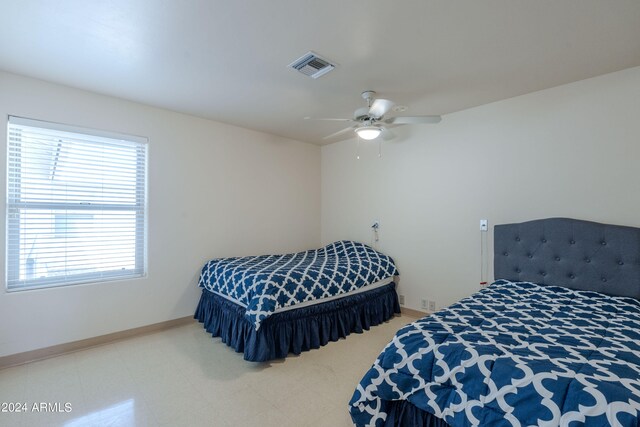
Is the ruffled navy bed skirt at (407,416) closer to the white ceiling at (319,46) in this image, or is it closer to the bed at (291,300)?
the bed at (291,300)

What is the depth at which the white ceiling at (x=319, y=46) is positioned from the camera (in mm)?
1733

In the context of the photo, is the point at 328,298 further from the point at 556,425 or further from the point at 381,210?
the point at 556,425

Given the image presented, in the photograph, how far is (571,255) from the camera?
2.56m

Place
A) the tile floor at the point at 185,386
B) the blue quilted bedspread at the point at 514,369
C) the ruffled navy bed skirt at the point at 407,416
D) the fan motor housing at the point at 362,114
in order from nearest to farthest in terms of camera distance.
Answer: the blue quilted bedspread at the point at 514,369 < the ruffled navy bed skirt at the point at 407,416 < the tile floor at the point at 185,386 < the fan motor housing at the point at 362,114

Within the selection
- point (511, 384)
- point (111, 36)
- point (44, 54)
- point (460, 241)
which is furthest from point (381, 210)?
point (44, 54)

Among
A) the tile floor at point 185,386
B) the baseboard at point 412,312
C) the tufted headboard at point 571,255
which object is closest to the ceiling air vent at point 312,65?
the tufted headboard at point 571,255

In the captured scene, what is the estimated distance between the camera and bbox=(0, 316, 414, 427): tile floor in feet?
6.20

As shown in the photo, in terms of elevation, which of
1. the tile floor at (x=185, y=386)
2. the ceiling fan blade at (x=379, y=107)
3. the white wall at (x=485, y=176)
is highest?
the ceiling fan blade at (x=379, y=107)

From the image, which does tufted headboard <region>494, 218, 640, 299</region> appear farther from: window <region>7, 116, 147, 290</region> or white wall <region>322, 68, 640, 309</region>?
window <region>7, 116, 147, 290</region>

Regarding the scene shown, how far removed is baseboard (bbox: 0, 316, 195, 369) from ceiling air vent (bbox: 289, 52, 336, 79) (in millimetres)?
2996

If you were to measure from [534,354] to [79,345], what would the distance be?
11.9ft

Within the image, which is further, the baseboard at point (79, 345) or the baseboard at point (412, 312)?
the baseboard at point (412, 312)

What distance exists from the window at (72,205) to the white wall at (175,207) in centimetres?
9

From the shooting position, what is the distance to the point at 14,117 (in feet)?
8.29
